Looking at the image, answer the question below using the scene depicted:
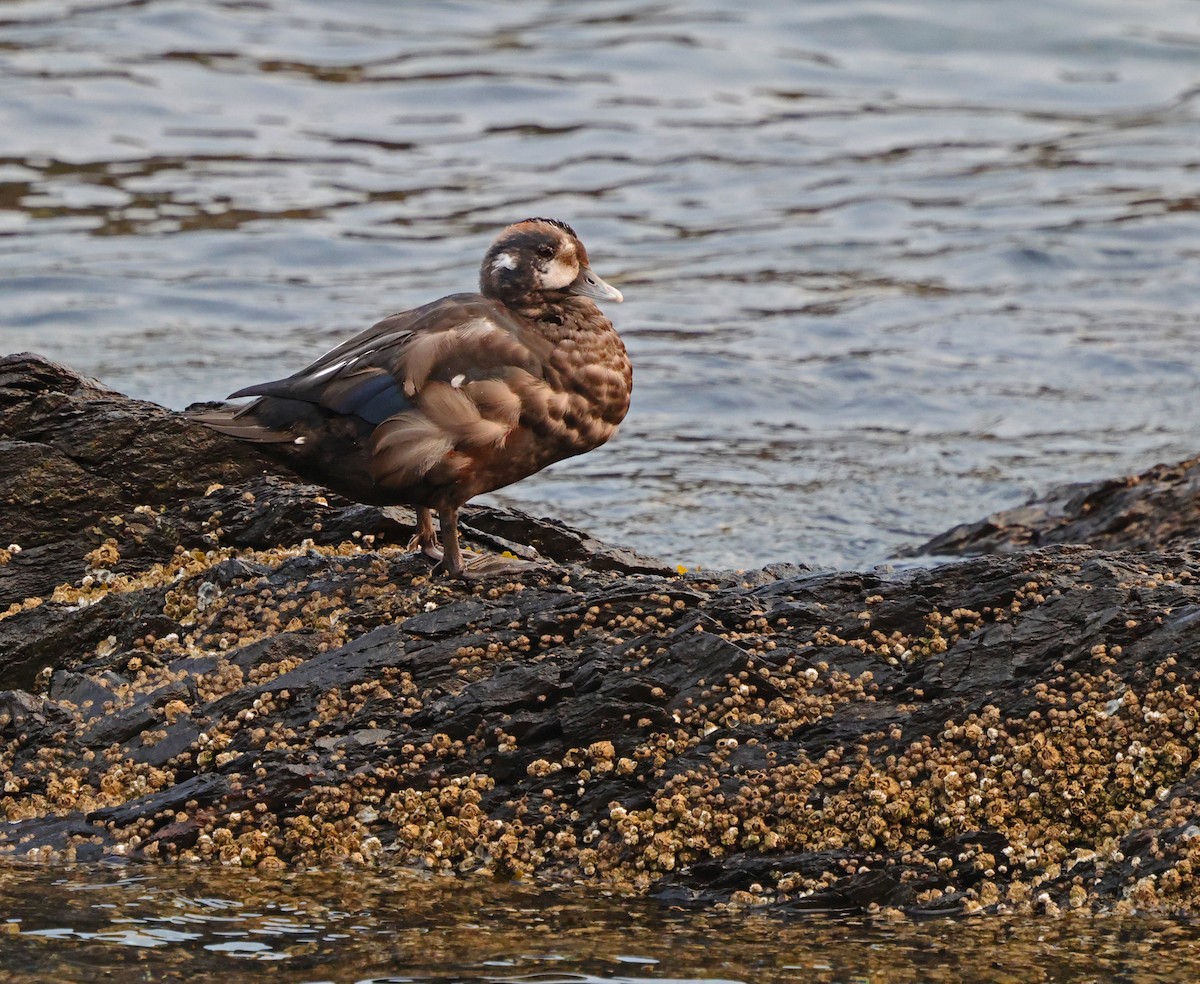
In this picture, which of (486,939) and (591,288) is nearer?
(486,939)

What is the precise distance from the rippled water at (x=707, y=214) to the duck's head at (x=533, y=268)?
14.1 ft

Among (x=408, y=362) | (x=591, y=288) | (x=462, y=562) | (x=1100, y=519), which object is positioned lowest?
(x=1100, y=519)

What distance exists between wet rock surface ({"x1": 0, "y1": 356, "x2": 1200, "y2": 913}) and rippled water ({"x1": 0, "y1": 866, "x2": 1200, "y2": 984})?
121 millimetres

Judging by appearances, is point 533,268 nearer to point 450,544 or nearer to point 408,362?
point 408,362

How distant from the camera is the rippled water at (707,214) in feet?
40.9

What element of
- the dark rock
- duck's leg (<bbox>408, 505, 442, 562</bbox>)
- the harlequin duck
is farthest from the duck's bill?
the dark rock

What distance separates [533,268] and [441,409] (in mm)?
778

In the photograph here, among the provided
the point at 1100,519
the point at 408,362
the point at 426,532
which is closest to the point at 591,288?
the point at 408,362

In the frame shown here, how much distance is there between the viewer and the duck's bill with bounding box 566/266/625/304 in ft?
19.3

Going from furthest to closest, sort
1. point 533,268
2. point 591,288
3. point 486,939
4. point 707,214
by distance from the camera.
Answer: point 707,214
point 591,288
point 533,268
point 486,939

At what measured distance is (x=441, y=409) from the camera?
5270 millimetres

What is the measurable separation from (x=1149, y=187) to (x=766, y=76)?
5.91 metres

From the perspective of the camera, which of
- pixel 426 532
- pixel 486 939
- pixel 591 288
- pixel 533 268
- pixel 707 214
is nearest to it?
pixel 486 939

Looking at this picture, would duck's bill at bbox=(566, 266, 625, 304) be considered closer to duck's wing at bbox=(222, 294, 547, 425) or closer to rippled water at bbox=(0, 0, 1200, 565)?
duck's wing at bbox=(222, 294, 547, 425)
